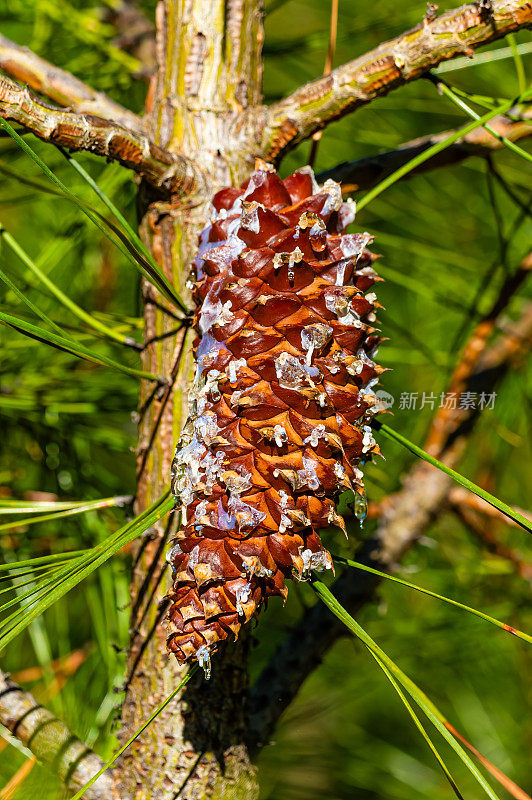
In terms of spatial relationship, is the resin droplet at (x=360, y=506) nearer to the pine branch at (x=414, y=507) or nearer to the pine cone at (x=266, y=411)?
the pine cone at (x=266, y=411)

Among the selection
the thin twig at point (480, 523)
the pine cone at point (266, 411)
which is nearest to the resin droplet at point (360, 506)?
the pine cone at point (266, 411)

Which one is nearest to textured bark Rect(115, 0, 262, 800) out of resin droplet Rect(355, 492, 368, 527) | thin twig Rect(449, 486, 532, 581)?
resin droplet Rect(355, 492, 368, 527)

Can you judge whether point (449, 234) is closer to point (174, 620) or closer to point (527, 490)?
point (527, 490)

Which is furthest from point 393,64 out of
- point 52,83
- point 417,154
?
point 52,83

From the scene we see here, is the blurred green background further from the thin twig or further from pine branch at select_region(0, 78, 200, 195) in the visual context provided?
pine branch at select_region(0, 78, 200, 195)

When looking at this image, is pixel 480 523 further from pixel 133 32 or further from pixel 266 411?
pixel 133 32

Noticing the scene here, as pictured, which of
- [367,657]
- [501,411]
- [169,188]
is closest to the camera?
[169,188]

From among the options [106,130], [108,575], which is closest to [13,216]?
[108,575]
